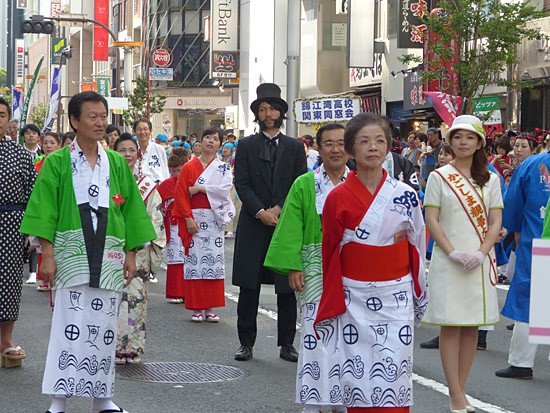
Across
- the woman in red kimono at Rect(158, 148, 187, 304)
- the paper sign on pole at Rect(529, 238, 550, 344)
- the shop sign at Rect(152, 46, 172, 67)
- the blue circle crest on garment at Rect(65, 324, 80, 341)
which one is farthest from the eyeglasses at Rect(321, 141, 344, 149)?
the shop sign at Rect(152, 46, 172, 67)

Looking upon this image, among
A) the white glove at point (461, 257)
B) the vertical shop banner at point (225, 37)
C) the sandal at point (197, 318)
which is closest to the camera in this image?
the white glove at point (461, 257)

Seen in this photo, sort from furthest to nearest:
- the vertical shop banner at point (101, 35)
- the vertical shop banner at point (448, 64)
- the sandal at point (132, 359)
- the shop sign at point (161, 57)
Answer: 1. the vertical shop banner at point (101, 35)
2. the shop sign at point (161, 57)
3. the vertical shop banner at point (448, 64)
4. the sandal at point (132, 359)

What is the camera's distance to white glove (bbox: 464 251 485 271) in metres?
6.94

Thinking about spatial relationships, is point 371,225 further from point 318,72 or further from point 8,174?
point 318,72

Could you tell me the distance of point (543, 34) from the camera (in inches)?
854

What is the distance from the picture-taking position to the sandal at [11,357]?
8.15 meters

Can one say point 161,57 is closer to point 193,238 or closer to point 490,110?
point 490,110

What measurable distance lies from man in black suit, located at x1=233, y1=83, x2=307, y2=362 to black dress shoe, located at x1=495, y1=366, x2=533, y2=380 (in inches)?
63.3

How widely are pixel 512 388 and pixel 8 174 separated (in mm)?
3888

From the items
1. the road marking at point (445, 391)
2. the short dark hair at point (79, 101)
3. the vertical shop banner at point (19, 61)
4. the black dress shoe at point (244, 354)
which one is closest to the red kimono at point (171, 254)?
the black dress shoe at point (244, 354)

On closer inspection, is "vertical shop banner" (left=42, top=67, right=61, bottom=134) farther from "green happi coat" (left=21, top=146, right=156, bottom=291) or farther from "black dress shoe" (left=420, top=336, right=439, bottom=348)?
"green happi coat" (left=21, top=146, right=156, bottom=291)

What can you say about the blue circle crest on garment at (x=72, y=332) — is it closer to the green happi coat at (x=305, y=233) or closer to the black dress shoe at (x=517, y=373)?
the green happi coat at (x=305, y=233)

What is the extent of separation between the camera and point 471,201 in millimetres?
7051

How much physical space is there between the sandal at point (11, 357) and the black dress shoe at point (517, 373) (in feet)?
11.5
